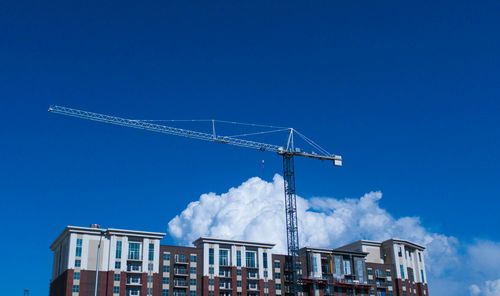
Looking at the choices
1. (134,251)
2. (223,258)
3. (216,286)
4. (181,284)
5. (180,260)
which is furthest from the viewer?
(223,258)

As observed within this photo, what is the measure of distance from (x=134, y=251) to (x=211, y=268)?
21486 millimetres

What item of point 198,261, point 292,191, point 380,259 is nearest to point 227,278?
point 198,261

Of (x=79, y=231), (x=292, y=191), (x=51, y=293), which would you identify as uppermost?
(x=292, y=191)

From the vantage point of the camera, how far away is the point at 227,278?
161375 millimetres

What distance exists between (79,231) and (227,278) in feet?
135

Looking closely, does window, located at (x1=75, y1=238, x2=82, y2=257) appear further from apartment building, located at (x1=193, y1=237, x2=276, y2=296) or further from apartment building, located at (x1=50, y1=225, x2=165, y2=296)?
apartment building, located at (x1=193, y1=237, x2=276, y2=296)

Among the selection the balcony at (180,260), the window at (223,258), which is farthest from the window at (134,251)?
the window at (223,258)

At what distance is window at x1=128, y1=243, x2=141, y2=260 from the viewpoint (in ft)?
499

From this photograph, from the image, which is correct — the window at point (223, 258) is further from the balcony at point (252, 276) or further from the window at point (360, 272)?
the window at point (360, 272)

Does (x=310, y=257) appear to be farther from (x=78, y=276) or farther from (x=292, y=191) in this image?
(x=78, y=276)

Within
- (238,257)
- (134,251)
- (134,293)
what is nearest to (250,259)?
(238,257)

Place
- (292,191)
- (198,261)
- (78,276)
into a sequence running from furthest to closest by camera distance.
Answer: (292,191)
(198,261)
(78,276)

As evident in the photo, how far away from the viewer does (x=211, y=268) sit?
160375 mm

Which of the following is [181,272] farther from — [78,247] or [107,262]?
[78,247]
